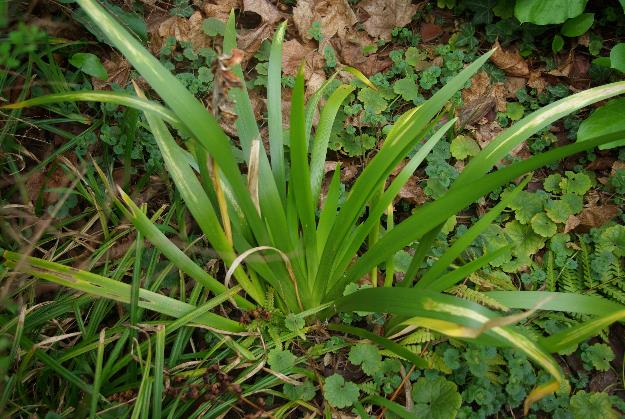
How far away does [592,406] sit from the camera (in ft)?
4.75

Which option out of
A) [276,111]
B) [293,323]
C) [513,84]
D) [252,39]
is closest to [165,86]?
[276,111]

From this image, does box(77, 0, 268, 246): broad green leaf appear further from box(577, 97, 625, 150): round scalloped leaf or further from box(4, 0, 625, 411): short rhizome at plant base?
box(577, 97, 625, 150): round scalloped leaf

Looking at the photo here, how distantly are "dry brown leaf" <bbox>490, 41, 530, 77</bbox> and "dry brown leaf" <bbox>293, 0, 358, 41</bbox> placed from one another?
66cm

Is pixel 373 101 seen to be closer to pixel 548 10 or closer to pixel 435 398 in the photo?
pixel 548 10

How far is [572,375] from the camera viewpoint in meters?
1.58

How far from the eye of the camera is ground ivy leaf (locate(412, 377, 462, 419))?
1.40 metres

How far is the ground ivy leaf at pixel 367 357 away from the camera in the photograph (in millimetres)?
1427

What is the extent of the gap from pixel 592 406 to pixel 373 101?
1314 mm

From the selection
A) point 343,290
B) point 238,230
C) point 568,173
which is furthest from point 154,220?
point 568,173

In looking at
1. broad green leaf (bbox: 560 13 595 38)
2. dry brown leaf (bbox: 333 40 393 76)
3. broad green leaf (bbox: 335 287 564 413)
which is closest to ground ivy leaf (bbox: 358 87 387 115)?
dry brown leaf (bbox: 333 40 393 76)

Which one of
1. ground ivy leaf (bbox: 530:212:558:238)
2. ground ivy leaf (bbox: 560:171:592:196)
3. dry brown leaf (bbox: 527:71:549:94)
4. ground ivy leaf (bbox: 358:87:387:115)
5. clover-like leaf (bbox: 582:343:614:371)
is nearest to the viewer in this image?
clover-like leaf (bbox: 582:343:614:371)


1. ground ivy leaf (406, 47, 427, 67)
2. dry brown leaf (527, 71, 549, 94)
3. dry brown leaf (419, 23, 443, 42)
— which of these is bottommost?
dry brown leaf (527, 71, 549, 94)

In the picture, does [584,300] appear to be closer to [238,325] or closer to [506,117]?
[238,325]

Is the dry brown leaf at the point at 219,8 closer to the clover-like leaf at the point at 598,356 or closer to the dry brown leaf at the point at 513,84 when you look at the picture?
A: the dry brown leaf at the point at 513,84
